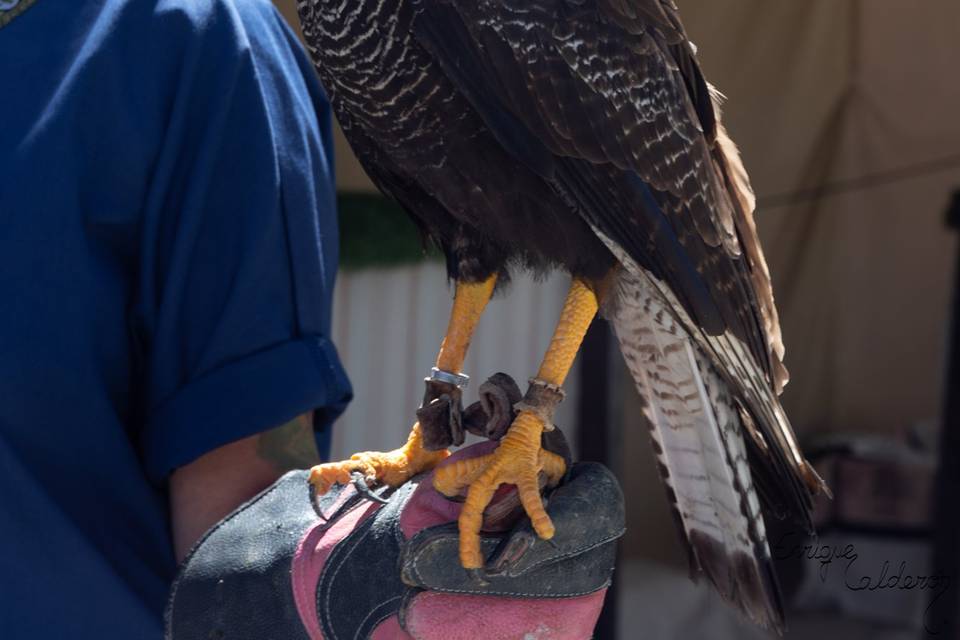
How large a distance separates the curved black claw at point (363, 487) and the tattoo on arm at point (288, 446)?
0.13 meters

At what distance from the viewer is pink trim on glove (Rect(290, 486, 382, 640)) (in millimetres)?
1567

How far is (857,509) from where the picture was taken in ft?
17.0

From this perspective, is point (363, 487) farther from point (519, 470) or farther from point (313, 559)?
point (519, 470)

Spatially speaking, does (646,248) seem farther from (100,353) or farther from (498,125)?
(100,353)

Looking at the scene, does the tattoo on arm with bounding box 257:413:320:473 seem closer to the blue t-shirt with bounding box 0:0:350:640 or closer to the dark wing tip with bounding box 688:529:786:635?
the blue t-shirt with bounding box 0:0:350:640

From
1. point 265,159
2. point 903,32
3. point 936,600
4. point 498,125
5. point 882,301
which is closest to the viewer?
point 498,125

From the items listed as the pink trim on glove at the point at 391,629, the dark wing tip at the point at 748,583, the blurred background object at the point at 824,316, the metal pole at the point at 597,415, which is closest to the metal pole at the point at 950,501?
the blurred background object at the point at 824,316

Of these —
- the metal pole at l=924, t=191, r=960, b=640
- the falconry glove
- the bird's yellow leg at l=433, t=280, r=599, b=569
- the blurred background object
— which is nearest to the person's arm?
the falconry glove

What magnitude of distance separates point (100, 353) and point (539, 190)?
0.71m

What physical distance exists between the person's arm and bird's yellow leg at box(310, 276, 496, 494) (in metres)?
0.12

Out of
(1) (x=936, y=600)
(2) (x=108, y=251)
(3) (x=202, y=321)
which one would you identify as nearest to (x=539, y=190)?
(3) (x=202, y=321)

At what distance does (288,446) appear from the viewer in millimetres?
1809

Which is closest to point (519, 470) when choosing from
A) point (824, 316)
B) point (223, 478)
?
point (223, 478)

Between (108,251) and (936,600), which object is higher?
(108,251)
